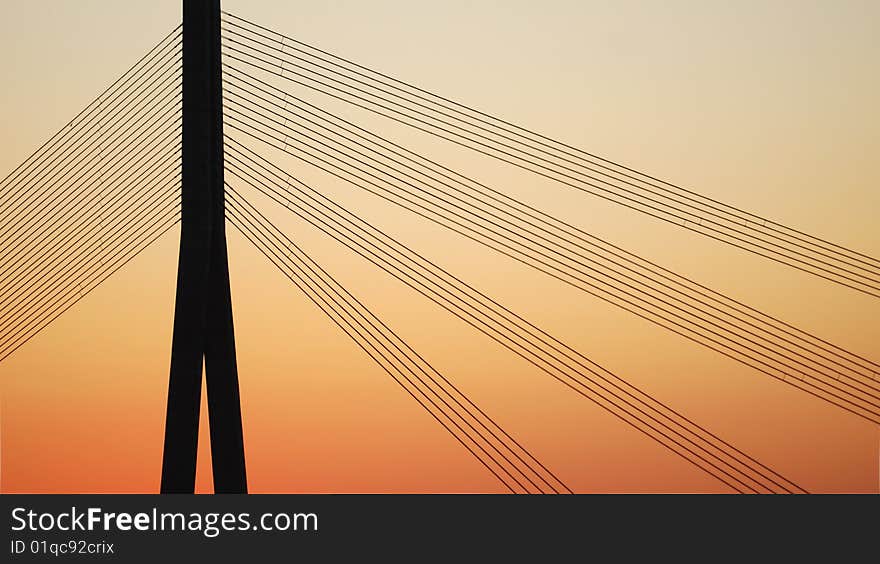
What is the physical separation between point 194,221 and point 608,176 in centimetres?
593

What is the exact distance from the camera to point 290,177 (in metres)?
26.1

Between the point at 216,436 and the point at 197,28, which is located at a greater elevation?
the point at 197,28

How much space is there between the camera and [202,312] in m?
24.8

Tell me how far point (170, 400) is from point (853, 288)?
9723 mm

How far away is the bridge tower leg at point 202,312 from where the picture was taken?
24562 mm

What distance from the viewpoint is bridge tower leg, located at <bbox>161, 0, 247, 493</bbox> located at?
24562mm
